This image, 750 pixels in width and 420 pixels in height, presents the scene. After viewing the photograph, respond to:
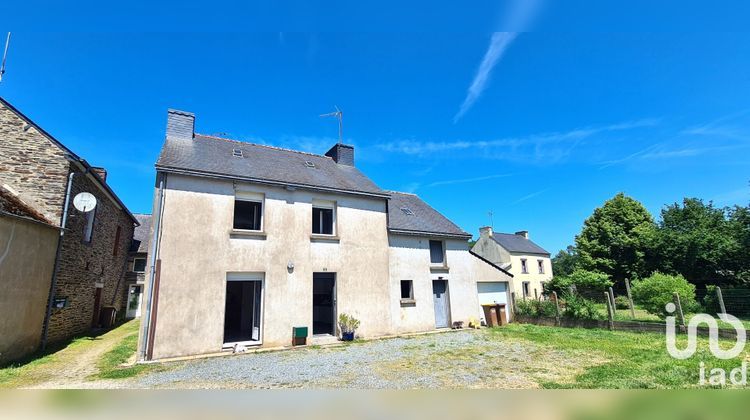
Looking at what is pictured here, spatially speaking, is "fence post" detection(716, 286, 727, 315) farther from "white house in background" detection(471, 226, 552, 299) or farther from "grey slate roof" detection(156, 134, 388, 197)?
"white house in background" detection(471, 226, 552, 299)

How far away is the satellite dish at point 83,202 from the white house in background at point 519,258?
105 feet

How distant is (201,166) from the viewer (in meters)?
11.2

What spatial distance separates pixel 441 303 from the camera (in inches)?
611

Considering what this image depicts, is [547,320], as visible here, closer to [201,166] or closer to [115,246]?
[201,166]

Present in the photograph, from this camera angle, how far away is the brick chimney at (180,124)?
12.9 metres

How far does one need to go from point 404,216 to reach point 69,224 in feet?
41.1

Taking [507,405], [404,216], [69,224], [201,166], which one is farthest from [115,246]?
[507,405]

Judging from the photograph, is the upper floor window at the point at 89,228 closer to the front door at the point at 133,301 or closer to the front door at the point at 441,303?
the front door at the point at 133,301

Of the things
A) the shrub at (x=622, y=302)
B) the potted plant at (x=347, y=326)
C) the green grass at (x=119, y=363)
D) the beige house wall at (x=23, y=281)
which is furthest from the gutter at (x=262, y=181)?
the shrub at (x=622, y=302)

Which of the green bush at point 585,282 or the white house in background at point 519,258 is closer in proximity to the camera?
the green bush at point 585,282

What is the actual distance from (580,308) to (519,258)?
2240 cm

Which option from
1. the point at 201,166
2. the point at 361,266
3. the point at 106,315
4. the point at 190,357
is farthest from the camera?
the point at 106,315

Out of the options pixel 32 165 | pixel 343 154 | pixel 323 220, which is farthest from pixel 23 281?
pixel 343 154

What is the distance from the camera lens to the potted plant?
1227cm
